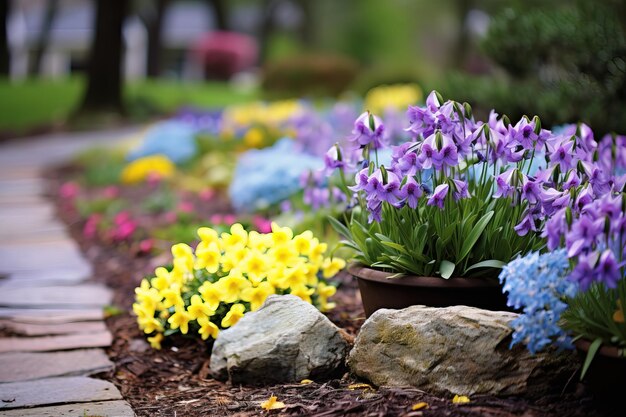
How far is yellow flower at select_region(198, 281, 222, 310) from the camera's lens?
128 inches

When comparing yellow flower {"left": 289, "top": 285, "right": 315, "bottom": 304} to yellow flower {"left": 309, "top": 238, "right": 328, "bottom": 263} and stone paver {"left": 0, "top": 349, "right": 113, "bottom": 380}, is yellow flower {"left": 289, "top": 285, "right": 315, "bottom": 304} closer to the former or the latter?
yellow flower {"left": 309, "top": 238, "right": 328, "bottom": 263}

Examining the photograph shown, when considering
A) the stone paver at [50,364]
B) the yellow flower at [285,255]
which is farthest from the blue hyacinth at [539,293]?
the stone paver at [50,364]

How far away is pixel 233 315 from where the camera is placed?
326 cm

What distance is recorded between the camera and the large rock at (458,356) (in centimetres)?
256

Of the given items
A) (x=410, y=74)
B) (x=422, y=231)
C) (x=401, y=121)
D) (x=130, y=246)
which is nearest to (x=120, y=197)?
(x=130, y=246)

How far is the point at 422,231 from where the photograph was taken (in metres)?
2.89

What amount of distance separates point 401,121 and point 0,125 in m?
10.0

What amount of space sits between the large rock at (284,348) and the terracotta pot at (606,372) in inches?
36.1

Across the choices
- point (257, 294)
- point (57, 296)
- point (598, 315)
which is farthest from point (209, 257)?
point (598, 315)

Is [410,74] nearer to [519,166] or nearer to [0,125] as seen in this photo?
[0,125]

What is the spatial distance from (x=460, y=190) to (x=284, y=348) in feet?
2.83

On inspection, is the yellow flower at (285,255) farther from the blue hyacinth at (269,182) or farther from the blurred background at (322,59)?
the blurred background at (322,59)

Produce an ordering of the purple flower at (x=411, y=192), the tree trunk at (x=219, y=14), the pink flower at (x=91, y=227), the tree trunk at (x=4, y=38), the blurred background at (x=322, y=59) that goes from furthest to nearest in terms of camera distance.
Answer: the tree trunk at (x=219, y=14)
the tree trunk at (x=4, y=38)
the pink flower at (x=91, y=227)
the blurred background at (x=322, y=59)
the purple flower at (x=411, y=192)

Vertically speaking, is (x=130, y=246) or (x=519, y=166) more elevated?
(x=519, y=166)
